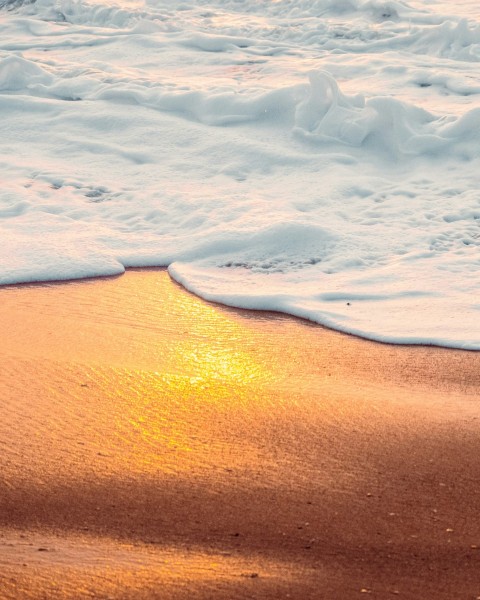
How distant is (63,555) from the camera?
233 cm

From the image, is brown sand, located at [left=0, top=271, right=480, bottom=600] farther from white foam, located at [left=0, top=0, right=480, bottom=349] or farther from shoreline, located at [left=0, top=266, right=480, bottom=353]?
white foam, located at [left=0, top=0, right=480, bottom=349]

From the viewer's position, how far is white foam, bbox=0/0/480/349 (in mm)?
4551

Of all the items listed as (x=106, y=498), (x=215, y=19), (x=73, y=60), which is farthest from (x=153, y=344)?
(x=215, y=19)

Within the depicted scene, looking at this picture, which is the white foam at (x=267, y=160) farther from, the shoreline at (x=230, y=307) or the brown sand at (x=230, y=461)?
the brown sand at (x=230, y=461)

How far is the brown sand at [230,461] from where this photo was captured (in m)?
2.26

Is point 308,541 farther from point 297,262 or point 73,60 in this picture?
point 73,60

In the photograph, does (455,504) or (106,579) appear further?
(455,504)

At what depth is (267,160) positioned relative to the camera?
635 cm

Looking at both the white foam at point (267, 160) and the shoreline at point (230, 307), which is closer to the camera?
the shoreline at point (230, 307)

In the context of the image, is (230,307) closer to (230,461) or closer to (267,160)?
(230,461)

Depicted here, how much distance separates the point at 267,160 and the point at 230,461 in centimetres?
386

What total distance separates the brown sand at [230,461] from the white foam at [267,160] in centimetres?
51

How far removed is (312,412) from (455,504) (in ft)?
2.25

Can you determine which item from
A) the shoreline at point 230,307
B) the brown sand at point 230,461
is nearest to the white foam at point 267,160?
the shoreline at point 230,307
